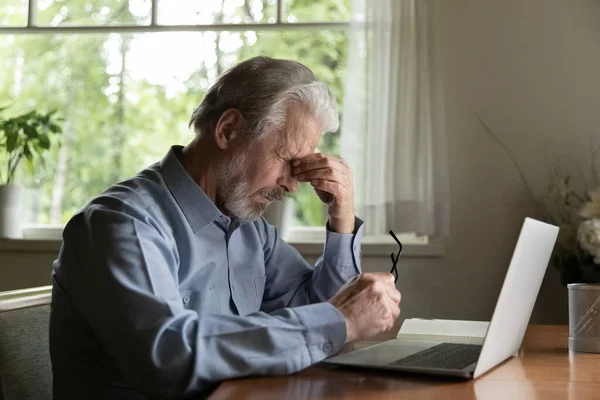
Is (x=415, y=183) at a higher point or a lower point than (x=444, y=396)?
higher

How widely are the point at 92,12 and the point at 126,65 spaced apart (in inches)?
9.6

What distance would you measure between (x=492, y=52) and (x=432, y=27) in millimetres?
223

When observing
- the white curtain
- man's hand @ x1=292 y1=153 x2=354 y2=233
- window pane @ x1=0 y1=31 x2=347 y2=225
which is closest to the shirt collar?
man's hand @ x1=292 y1=153 x2=354 y2=233

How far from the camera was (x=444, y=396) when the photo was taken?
98 centimetres

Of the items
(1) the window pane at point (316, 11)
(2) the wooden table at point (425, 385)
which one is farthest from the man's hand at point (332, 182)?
(1) the window pane at point (316, 11)

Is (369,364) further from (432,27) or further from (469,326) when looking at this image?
(432,27)

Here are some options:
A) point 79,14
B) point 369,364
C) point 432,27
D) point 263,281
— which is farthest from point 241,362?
point 79,14

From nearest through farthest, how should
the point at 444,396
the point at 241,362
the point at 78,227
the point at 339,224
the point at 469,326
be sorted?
the point at 444,396, the point at 241,362, the point at 78,227, the point at 469,326, the point at 339,224

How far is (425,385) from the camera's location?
104 cm

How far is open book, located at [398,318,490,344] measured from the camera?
4.99 ft

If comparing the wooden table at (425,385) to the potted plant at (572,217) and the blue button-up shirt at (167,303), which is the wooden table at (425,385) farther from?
the potted plant at (572,217)

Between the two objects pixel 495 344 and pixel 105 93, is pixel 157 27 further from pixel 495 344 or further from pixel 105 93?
pixel 495 344

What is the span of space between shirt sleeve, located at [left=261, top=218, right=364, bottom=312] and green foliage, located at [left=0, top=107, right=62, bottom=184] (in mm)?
1322

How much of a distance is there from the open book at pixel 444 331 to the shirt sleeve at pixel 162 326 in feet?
1.29
